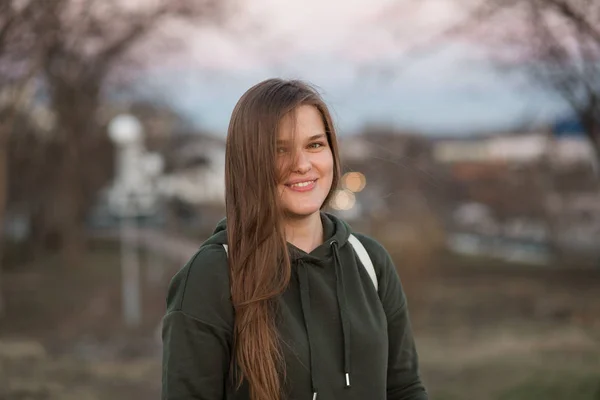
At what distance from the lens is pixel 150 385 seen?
26.5 ft

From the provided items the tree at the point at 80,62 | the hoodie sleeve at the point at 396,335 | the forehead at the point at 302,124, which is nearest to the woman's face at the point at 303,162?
the forehead at the point at 302,124

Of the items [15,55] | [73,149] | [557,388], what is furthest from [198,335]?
[73,149]

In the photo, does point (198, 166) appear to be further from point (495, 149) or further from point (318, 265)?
point (318, 265)

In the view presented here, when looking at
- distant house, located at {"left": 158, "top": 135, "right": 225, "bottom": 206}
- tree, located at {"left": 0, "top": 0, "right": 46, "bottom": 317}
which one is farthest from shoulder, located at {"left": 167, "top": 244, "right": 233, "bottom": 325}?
distant house, located at {"left": 158, "top": 135, "right": 225, "bottom": 206}

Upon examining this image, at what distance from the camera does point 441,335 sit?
11289mm

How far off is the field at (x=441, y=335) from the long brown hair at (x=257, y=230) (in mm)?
5573

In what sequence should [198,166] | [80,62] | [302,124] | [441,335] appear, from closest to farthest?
1. [302,124]
2. [441,335]
3. [80,62]
4. [198,166]

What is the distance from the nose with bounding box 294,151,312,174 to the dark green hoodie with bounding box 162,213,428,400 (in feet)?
0.63

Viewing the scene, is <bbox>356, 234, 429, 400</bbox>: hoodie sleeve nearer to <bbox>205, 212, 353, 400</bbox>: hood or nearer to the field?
<bbox>205, 212, 353, 400</bbox>: hood

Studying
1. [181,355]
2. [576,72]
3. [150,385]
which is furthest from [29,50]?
[181,355]

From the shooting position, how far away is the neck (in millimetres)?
2186

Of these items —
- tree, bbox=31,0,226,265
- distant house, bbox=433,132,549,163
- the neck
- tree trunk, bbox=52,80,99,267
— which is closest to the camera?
the neck

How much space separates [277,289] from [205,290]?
0.55 feet

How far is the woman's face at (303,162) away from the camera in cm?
210
